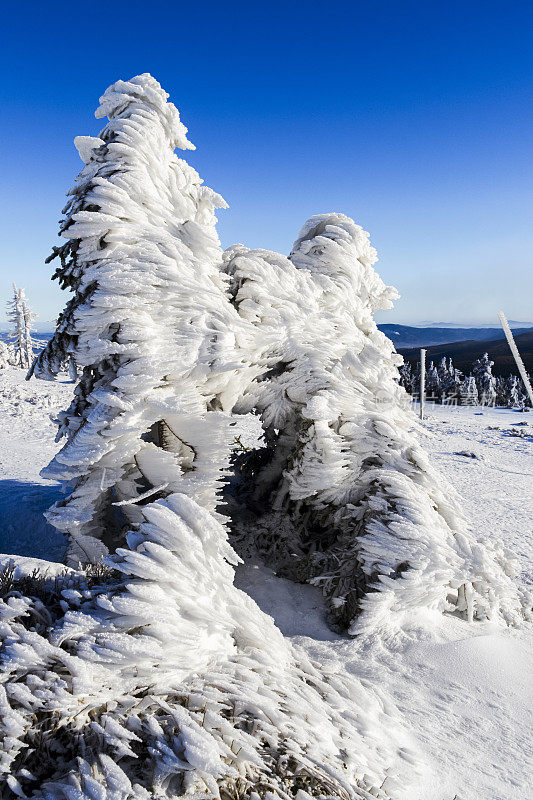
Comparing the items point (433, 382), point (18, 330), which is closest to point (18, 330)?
point (18, 330)

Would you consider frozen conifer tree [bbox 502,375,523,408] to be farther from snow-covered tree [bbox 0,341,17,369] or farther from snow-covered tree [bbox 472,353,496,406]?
snow-covered tree [bbox 0,341,17,369]

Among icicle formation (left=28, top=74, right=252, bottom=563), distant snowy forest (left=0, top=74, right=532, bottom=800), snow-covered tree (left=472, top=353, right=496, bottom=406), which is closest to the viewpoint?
distant snowy forest (left=0, top=74, right=532, bottom=800)

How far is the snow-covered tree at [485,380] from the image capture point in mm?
32031

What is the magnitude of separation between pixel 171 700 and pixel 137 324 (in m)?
2.54

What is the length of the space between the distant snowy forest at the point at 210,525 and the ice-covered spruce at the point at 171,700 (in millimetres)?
11

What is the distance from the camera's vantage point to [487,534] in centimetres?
669

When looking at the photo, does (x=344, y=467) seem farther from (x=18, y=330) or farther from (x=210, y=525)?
(x=18, y=330)

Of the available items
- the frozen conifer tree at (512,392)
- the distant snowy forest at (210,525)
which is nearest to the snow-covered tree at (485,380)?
the frozen conifer tree at (512,392)

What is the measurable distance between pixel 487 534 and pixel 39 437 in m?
9.38

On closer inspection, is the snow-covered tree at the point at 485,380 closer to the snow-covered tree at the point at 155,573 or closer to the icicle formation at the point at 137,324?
the snow-covered tree at the point at 155,573

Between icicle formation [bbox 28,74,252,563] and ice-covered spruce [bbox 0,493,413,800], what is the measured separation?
1.14m

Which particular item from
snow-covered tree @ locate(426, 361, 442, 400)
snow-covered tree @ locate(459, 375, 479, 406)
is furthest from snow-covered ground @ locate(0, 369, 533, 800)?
snow-covered tree @ locate(426, 361, 442, 400)

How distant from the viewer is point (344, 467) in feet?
15.3

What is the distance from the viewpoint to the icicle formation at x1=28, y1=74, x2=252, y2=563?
3.69 metres
